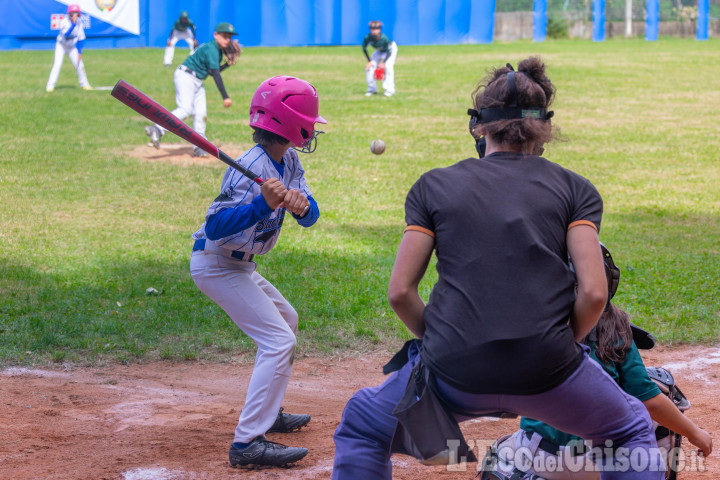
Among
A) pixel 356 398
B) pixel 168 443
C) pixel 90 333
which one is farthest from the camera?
pixel 90 333

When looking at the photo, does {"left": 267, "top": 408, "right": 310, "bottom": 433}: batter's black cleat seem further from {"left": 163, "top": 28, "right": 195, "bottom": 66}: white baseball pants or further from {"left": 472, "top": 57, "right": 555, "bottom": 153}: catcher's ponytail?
{"left": 163, "top": 28, "right": 195, "bottom": 66}: white baseball pants

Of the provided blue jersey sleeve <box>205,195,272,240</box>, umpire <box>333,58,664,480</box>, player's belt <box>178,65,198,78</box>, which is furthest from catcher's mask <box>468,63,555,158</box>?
player's belt <box>178,65,198,78</box>

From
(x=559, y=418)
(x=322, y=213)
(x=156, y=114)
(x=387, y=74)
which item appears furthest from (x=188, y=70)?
(x=559, y=418)

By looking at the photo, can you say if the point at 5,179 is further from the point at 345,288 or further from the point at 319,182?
the point at 345,288

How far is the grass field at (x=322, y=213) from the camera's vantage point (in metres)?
6.24

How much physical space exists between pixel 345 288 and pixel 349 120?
1036cm

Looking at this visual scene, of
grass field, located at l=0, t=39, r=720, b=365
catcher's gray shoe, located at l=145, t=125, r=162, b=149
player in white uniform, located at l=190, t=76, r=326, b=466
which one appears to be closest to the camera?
player in white uniform, located at l=190, t=76, r=326, b=466

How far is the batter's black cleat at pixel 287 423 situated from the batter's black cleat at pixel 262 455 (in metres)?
0.42

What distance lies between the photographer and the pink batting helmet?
4.05m

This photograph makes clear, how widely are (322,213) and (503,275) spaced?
7.65 metres

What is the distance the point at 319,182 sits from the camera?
11680mm

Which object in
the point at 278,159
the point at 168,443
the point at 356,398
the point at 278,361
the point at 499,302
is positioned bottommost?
the point at 168,443

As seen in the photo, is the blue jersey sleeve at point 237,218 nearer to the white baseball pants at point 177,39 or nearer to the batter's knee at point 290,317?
the batter's knee at point 290,317

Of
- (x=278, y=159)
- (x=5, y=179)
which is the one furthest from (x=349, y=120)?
(x=278, y=159)
